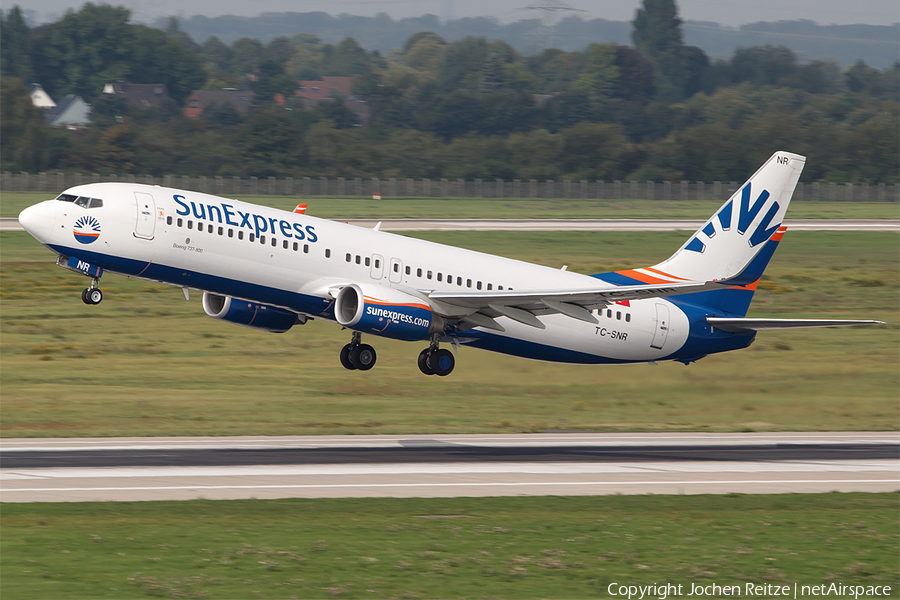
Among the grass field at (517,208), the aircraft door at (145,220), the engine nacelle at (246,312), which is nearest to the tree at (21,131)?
the grass field at (517,208)

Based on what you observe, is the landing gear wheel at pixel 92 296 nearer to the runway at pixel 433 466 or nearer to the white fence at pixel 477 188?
the runway at pixel 433 466

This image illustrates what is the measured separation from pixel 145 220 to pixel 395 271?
9689 millimetres

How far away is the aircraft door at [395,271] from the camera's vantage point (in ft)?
146

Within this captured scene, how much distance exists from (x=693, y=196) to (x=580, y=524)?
120569 millimetres

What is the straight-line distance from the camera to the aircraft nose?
3944 cm

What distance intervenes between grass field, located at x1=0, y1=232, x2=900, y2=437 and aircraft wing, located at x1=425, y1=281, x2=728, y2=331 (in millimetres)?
8667

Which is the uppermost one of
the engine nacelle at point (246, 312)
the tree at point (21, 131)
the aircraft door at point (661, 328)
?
the tree at point (21, 131)

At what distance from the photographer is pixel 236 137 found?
16150 cm

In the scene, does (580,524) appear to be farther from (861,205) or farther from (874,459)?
(861,205)

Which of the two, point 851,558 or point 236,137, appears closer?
point 851,558

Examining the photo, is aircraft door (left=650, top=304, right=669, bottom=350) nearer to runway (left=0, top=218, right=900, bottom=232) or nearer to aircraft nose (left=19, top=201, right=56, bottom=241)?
aircraft nose (left=19, top=201, right=56, bottom=241)

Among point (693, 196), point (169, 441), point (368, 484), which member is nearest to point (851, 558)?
point (368, 484)

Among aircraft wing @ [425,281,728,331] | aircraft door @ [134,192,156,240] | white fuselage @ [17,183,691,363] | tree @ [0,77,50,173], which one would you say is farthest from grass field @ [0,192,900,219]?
aircraft door @ [134,192,156,240]

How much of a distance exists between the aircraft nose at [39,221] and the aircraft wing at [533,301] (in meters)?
14.0
